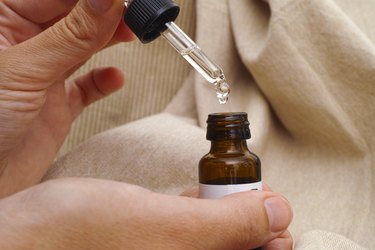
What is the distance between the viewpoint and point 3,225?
43 centimetres

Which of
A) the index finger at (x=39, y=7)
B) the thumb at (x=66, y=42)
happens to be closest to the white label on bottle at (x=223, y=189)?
the thumb at (x=66, y=42)

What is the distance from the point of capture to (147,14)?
1.74 feet

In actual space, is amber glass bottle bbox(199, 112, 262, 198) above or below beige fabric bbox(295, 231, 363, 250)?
above

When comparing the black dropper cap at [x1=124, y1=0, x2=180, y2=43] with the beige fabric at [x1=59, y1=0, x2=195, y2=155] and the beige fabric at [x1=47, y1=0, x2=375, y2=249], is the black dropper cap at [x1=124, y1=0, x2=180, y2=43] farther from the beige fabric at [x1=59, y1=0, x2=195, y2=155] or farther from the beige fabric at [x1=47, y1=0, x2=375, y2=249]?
the beige fabric at [x1=59, y1=0, x2=195, y2=155]

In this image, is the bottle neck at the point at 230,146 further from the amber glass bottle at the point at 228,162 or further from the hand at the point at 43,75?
the hand at the point at 43,75

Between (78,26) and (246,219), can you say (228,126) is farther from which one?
(78,26)

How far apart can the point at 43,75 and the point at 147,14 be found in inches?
5.9

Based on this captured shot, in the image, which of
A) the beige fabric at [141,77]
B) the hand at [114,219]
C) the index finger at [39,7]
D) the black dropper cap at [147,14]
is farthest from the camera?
the beige fabric at [141,77]

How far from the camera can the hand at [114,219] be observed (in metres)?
0.42

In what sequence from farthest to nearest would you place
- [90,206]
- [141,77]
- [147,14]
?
[141,77] → [147,14] → [90,206]

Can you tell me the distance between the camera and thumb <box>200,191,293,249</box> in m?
0.44

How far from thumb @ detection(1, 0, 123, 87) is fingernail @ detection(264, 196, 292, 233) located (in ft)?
0.86

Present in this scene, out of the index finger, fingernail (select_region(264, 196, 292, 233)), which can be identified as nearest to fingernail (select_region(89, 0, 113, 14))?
the index finger

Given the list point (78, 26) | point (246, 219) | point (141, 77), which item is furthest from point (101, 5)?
point (141, 77)
